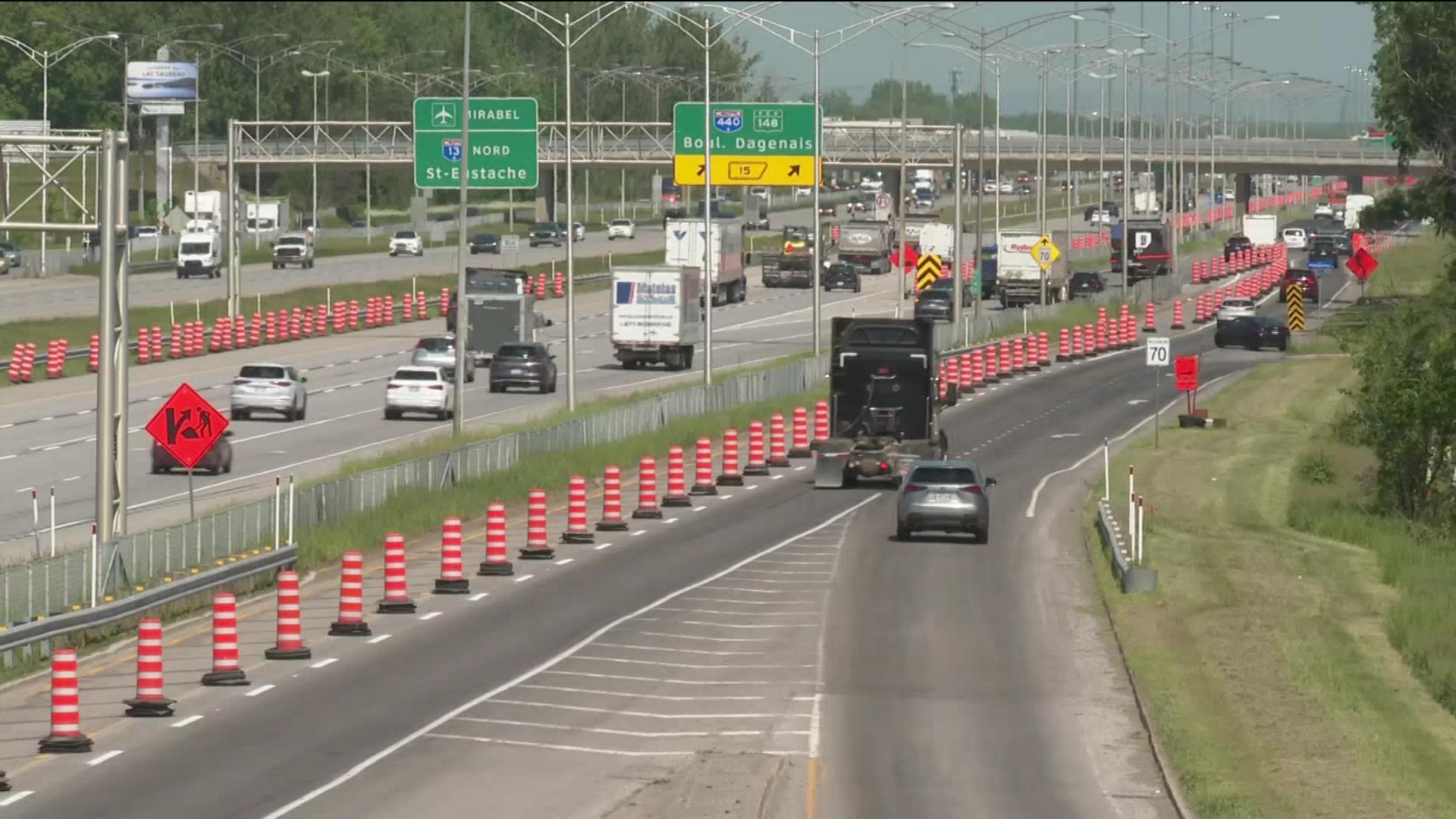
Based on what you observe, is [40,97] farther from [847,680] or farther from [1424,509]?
[847,680]

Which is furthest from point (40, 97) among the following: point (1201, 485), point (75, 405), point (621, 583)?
point (621, 583)

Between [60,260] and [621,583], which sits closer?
[621,583]

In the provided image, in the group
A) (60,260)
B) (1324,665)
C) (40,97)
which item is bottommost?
(1324,665)

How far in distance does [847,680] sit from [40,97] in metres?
149

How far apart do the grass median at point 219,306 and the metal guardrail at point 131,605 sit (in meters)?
45.4

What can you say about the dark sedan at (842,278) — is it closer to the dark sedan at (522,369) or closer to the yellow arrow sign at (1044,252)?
the yellow arrow sign at (1044,252)

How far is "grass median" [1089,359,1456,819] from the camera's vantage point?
24969 millimetres

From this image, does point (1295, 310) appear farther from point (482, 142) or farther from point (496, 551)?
point (496, 551)

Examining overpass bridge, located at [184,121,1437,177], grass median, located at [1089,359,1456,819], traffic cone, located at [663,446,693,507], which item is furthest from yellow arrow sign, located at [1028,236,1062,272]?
traffic cone, located at [663,446,693,507]

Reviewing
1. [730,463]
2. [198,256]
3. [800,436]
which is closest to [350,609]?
[730,463]

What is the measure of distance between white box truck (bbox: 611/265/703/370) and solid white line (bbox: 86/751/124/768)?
193ft

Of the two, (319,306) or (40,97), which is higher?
(40,97)

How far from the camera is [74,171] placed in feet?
494

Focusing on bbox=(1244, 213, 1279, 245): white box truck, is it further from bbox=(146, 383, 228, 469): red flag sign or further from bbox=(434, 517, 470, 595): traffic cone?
bbox=(146, 383, 228, 469): red flag sign
